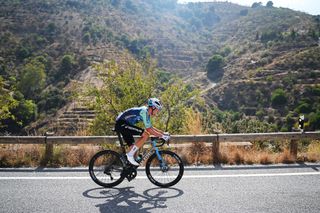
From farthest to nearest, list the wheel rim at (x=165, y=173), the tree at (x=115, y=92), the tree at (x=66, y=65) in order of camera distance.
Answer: the tree at (x=66, y=65) < the tree at (x=115, y=92) < the wheel rim at (x=165, y=173)

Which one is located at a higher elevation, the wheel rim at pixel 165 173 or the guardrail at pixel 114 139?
the guardrail at pixel 114 139

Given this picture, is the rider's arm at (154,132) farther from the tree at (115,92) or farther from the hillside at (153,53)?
the hillside at (153,53)

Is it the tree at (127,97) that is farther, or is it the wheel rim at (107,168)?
the tree at (127,97)

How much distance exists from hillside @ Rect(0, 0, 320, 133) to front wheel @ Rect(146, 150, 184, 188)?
87.2 ft

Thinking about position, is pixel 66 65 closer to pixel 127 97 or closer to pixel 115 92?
pixel 115 92

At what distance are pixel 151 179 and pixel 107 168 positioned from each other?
0.89 meters

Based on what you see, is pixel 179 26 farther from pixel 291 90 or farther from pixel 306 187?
pixel 306 187

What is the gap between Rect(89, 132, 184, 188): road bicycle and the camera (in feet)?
20.3

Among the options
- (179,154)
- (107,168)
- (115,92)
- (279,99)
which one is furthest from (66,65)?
(107,168)

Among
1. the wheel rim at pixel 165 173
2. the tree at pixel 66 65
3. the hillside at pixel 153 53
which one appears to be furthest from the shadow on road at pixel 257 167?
the tree at pixel 66 65

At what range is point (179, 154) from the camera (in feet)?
26.5

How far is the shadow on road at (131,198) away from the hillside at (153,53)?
89.3ft

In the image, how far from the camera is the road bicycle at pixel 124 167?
20.3ft

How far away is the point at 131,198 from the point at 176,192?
842 mm
